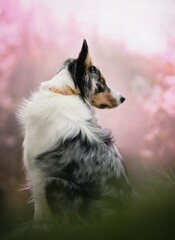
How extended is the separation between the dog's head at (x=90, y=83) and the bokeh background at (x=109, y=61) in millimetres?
55

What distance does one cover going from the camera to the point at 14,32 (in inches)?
116

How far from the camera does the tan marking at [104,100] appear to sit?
289 centimetres

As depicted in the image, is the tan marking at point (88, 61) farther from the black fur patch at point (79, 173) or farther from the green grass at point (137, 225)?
the green grass at point (137, 225)

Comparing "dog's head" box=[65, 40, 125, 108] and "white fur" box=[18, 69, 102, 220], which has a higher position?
"dog's head" box=[65, 40, 125, 108]

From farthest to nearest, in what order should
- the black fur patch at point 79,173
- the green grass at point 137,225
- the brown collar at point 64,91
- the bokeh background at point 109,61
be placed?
1. the bokeh background at point 109,61
2. the brown collar at point 64,91
3. the black fur patch at point 79,173
4. the green grass at point 137,225

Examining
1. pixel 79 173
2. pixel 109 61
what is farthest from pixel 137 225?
pixel 109 61

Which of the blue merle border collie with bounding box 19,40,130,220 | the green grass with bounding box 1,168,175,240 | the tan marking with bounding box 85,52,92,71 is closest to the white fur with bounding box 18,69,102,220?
the blue merle border collie with bounding box 19,40,130,220

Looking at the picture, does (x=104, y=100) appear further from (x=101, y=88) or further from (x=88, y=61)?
(x=88, y=61)

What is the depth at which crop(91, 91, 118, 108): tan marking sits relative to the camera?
2.89m

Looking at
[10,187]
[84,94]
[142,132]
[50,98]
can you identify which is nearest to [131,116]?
[142,132]

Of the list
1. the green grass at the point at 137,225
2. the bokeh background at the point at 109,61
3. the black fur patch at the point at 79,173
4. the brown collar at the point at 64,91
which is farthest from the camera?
the bokeh background at the point at 109,61

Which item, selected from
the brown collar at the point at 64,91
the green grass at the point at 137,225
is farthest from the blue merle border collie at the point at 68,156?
the green grass at the point at 137,225

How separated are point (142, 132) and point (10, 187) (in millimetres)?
855

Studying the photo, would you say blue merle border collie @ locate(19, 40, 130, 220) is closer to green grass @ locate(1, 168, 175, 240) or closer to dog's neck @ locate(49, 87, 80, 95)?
dog's neck @ locate(49, 87, 80, 95)
